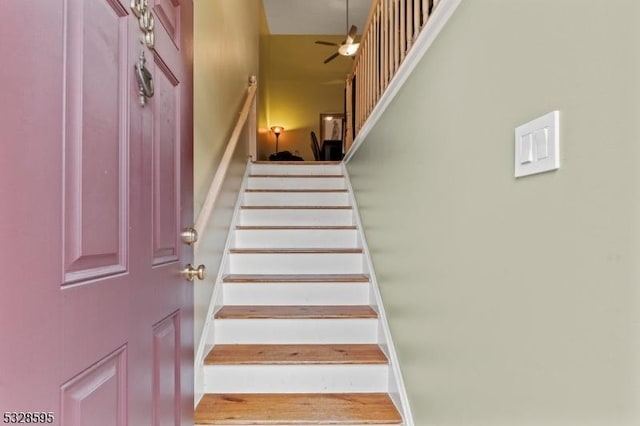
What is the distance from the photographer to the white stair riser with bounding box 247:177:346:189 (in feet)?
11.8

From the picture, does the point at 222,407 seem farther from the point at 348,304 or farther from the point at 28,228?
the point at 28,228

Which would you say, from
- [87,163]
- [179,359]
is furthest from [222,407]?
[87,163]

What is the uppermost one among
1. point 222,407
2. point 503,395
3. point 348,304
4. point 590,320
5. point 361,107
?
point 361,107

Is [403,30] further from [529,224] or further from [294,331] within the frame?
[294,331]

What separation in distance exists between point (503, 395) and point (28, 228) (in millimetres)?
955

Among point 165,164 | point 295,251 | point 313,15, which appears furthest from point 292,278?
point 313,15

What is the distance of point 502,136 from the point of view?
2.71 ft

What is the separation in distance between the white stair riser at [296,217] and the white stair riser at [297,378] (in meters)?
1.43

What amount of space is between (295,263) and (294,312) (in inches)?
19.2

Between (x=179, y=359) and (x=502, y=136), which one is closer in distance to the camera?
(x=502, y=136)

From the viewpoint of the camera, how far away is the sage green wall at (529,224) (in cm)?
54

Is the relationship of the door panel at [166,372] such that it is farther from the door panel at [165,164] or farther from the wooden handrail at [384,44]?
the wooden handrail at [384,44]

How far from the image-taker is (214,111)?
219cm

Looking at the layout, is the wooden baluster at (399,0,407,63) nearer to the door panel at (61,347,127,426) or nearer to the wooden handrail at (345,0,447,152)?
the wooden handrail at (345,0,447,152)
